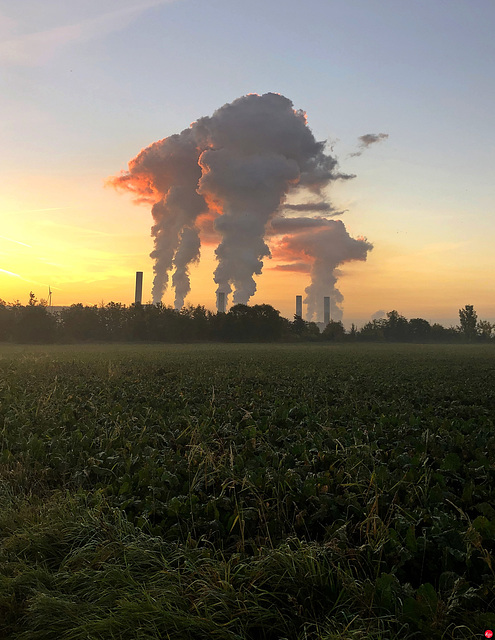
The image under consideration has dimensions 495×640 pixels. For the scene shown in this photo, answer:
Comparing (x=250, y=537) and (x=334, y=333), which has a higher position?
(x=334, y=333)

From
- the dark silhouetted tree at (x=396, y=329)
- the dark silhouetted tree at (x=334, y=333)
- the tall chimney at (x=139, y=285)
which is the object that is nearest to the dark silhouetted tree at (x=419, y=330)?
the dark silhouetted tree at (x=396, y=329)

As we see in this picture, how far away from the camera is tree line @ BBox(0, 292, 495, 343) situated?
3118 inches

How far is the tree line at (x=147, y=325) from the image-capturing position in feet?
260

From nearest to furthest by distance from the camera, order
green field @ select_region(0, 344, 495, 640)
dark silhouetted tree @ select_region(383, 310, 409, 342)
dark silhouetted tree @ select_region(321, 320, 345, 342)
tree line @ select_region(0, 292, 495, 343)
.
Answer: green field @ select_region(0, 344, 495, 640) → tree line @ select_region(0, 292, 495, 343) → dark silhouetted tree @ select_region(321, 320, 345, 342) → dark silhouetted tree @ select_region(383, 310, 409, 342)

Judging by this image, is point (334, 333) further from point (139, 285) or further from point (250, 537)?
point (250, 537)

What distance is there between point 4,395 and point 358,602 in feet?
36.5

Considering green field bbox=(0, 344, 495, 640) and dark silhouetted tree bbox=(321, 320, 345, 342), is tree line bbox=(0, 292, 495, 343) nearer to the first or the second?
dark silhouetted tree bbox=(321, 320, 345, 342)

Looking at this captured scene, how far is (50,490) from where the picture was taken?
17.6ft

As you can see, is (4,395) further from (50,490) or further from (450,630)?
(450,630)

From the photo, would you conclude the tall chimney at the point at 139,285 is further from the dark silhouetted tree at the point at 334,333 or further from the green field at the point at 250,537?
the green field at the point at 250,537

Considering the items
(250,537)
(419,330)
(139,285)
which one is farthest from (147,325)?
(419,330)

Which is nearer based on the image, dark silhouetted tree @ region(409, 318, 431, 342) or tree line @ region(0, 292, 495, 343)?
tree line @ region(0, 292, 495, 343)

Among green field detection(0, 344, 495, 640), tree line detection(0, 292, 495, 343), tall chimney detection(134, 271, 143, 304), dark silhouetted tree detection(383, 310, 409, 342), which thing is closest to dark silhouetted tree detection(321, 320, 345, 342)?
tree line detection(0, 292, 495, 343)

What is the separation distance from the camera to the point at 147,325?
87688 millimetres
